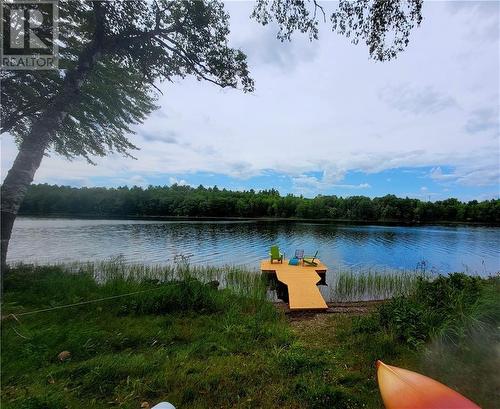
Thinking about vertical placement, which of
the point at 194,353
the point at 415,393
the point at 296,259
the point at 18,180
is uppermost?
the point at 18,180

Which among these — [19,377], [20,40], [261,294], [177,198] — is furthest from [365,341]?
[177,198]

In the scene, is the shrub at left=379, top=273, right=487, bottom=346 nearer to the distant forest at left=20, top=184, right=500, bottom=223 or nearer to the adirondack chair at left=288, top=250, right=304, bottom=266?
the adirondack chair at left=288, top=250, right=304, bottom=266

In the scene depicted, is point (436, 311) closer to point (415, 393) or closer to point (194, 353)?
point (415, 393)

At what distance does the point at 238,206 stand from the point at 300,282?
90940mm

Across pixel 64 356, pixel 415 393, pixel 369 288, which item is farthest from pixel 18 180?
pixel 369 288

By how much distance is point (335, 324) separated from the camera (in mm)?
7008

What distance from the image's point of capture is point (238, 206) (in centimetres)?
10281

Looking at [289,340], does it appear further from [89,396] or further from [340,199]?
[340,199]

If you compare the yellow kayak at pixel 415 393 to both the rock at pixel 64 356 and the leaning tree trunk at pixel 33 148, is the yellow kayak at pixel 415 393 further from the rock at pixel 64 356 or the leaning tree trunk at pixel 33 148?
the leaning tree trunk at pixel 33 148

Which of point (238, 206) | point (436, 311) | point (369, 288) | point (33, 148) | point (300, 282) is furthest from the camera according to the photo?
point (238, 206)

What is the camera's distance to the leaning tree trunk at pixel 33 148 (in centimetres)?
391

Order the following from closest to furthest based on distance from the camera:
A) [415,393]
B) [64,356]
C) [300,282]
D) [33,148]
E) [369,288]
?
[415,393]
[33,148]
[64,356]
[300,282]
[369,288]

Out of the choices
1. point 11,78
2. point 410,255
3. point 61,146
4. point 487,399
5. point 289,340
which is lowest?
point 410,255

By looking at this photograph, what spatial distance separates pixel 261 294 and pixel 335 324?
298cm
